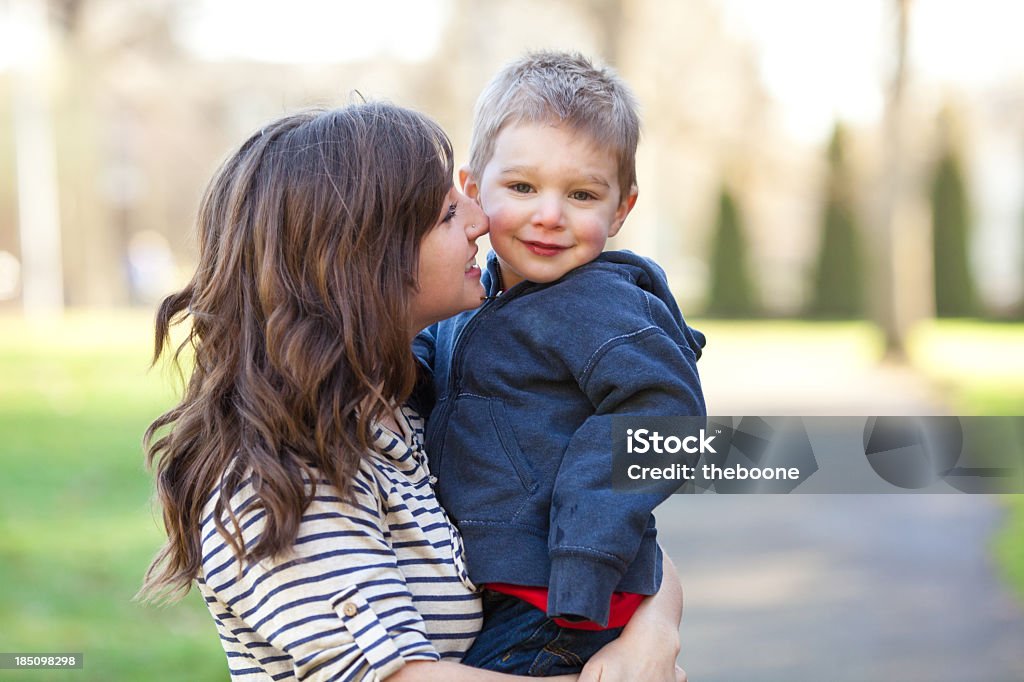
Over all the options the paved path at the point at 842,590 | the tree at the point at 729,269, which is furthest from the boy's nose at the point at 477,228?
the tree at the point at 729,269

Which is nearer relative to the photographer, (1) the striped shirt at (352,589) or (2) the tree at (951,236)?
(1) the striped shirt at (352,589)

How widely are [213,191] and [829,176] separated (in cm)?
2089

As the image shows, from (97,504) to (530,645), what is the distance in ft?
19.8

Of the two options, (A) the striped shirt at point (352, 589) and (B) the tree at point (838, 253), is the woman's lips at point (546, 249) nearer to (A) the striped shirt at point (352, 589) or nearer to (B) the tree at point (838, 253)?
(A) the striped shirt at point (352, 589)

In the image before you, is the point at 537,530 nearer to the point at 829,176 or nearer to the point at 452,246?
the point at 452,246

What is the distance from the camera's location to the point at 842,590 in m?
5.57

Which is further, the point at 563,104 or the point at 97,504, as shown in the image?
the point at 97,504

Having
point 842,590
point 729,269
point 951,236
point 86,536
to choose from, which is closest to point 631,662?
point 842,590

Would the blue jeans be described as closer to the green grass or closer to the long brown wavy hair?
the long brown wavy hair

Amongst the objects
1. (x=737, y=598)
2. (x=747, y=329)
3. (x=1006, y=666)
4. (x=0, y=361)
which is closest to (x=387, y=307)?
(x=1006, y=666)

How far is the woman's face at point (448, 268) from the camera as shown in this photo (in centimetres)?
195

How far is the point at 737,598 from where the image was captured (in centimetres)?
545

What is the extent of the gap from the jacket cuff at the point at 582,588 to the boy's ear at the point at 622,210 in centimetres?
73

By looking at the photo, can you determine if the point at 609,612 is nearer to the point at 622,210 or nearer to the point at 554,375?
the point at 554,375
